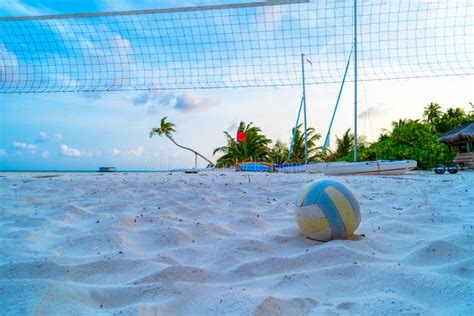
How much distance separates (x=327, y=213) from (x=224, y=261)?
0.80 metres

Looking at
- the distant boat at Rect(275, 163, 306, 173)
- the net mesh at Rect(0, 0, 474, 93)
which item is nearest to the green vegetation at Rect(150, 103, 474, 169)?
the distant boat at Rect(275, 163, 306, 173)

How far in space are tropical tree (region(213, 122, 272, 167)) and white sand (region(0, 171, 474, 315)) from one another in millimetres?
19497

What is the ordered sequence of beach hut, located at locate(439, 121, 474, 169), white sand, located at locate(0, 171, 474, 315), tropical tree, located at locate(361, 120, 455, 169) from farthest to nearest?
beach hut, located at locate(439, 121, 474, 169) < tropical tree, located at locate(361, 120, 455, 169) < white sand, located at locate(0, 171, 474, 315)

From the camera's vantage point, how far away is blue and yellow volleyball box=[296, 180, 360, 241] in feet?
7.87

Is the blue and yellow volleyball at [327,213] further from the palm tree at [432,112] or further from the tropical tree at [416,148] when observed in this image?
the palm tree at [432,112]

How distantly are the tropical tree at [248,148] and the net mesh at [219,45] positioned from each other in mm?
15036

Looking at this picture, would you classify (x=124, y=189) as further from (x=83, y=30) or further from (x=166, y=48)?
(x=83, y=30)

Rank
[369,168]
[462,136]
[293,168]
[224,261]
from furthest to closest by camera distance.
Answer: [462,136], [293,168], [369,168], [224,261]

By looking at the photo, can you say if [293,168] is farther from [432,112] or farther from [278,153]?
[432,112]

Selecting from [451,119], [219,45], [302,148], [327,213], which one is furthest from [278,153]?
[327,213]

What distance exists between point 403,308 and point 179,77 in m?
6.95

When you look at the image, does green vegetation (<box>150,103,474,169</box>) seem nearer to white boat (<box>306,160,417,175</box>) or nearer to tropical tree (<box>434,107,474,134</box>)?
tropical tree (<box>434,107,474,134</box>)

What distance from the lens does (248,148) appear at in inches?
920

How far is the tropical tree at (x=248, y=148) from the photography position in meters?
23.2
